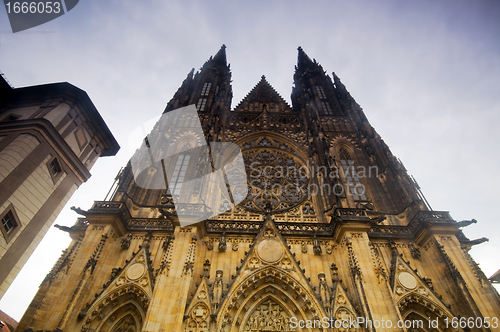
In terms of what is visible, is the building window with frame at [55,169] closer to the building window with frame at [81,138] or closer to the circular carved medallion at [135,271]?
the building window with frame at [81,138]

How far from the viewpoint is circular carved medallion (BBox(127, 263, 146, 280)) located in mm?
9778

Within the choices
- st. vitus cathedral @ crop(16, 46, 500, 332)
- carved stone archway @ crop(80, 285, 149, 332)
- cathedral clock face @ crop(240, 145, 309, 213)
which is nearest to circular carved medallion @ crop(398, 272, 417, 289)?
st. vitus cathedral @ crop(16, 46, 500, 332)

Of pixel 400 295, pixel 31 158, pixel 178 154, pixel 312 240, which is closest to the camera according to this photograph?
pixel 31 158

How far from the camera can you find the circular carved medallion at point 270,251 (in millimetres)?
10383

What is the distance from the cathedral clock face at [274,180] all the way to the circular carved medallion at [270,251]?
6.40 feet

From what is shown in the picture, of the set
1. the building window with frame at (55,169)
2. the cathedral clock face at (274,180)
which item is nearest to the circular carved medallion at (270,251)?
the cathedral clock face at (274,180)

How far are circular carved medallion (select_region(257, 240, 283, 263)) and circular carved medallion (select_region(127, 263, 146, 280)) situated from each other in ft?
14.3

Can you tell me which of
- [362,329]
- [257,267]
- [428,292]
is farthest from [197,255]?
[428,292]

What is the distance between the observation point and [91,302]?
9.16 meters

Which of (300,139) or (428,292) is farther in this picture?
(300,139)

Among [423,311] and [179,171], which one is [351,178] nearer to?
[423,311]

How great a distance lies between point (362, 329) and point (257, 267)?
3861 millimetres

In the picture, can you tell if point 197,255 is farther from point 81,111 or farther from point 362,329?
point 81,111

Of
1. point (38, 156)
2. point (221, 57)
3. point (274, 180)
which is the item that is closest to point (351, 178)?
point (274, 180)
